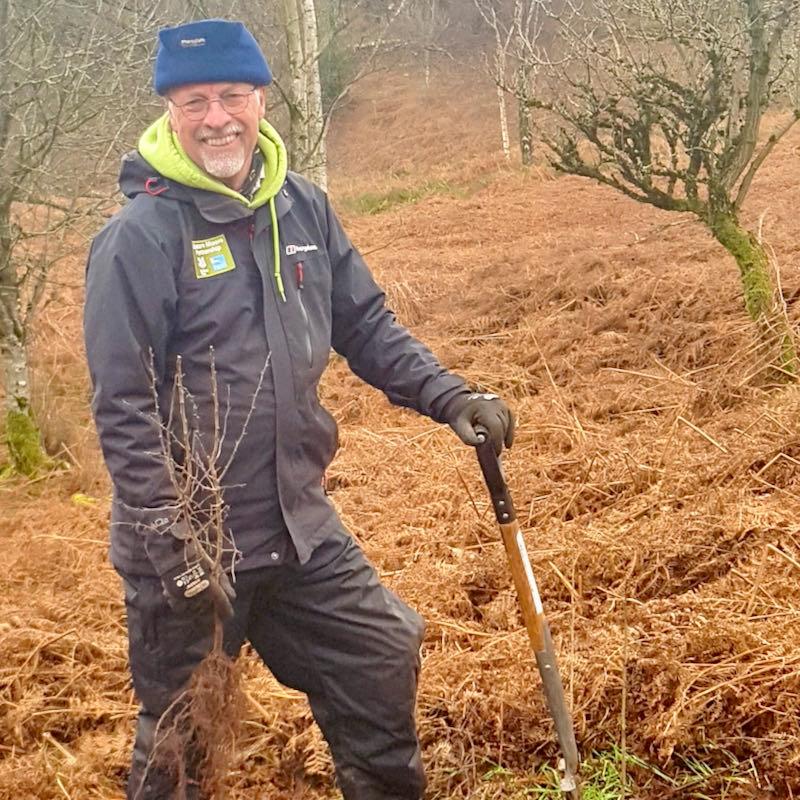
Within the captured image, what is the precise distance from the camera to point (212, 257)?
2406 millimetres

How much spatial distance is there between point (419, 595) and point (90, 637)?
1434 mm

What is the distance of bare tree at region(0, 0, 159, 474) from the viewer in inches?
229

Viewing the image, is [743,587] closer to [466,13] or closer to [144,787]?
[144,787]

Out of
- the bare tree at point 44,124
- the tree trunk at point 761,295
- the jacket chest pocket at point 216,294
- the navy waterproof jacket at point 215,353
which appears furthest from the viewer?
the tree trunk at point 761,295

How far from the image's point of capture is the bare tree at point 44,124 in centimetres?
580

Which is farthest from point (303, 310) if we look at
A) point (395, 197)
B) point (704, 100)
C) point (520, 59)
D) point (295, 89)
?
point (395, 197)

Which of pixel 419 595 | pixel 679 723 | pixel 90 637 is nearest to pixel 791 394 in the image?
pixel 419 595

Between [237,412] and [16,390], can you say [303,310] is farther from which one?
[16,390]

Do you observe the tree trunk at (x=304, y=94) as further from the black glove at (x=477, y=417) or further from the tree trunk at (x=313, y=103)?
the black glove at (x=477, y=417)

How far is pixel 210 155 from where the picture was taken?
7.99 ft

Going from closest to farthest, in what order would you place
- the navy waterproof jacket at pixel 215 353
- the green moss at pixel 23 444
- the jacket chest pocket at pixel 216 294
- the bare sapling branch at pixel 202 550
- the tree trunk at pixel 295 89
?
the bare sapling branch at pixel 202 550, the navy waterproof jacket at pixel 215 353, the jacket chest pocket at pixel 216 294, the green moss at pixel 23 444, the tree trunk at pixel 295 89

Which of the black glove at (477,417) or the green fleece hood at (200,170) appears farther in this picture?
the black glove at (477,417)

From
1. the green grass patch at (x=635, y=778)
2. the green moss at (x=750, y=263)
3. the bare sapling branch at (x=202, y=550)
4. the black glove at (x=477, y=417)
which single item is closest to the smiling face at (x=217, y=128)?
the bare sapling branch at (x=202, y=550)

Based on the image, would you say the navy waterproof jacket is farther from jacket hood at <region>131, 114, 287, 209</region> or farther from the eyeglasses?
the eyeglasses
